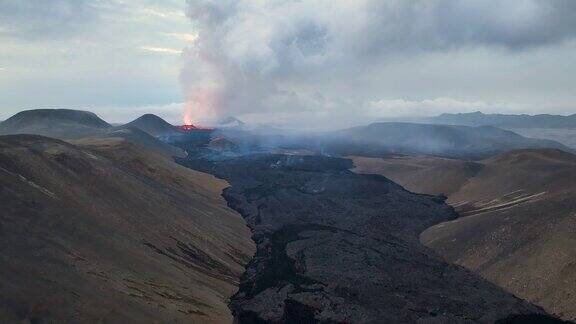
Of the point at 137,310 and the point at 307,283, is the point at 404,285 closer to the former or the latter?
the point at 307,283

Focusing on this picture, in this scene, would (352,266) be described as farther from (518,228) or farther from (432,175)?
(432,175)

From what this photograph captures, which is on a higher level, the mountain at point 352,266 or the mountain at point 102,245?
the mountain at point 102,245

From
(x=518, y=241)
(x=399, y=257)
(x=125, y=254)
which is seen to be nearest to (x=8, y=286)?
(x=125, y=254)

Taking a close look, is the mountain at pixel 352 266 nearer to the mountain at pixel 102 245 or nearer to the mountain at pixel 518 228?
the mountain at pixel 518 228

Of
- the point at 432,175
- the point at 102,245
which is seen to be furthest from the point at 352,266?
the point at 432,175

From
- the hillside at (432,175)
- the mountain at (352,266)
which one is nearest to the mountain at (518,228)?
the hillside at (432,175)

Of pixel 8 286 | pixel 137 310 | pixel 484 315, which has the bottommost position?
pixel 484 315
